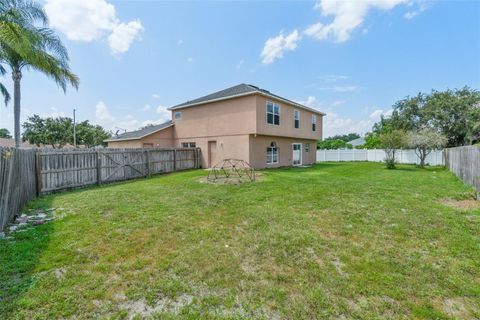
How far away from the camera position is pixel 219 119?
16547 mm

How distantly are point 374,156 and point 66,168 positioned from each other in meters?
27.9

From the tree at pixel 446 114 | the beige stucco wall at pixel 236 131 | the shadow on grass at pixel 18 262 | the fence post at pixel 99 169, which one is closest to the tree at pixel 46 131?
the beige stucco wall at pixel 236 131

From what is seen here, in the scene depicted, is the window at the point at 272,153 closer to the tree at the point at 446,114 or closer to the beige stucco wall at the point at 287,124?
the beige stucco wall at the point at 287,124

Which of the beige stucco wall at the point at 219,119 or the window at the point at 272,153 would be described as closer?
the beige stucco wall at the point at 219,119

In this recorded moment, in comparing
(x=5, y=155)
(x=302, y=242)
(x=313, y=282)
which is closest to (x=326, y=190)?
(x=302, y=242)

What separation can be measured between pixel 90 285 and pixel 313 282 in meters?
2.74

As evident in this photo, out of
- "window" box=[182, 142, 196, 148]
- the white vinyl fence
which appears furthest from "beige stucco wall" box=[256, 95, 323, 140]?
the white vinyl fence

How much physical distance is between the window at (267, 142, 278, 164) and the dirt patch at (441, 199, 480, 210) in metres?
11.0

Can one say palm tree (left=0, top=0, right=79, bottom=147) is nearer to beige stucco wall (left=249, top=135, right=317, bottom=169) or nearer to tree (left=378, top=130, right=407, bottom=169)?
beige stucco wall (left=249, top=135, right=317, bottom=169)

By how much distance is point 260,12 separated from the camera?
1313 cm

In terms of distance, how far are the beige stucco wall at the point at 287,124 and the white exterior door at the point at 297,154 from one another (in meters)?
0.91

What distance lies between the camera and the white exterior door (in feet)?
65.9

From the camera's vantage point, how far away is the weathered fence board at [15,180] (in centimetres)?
467

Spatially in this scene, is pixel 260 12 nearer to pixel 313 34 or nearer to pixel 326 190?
pixel 313 34
